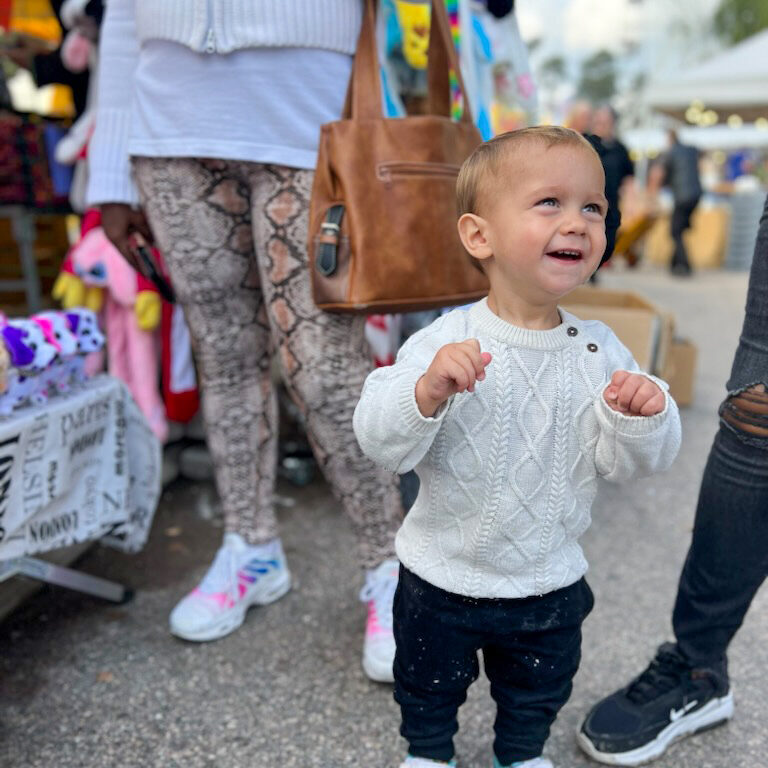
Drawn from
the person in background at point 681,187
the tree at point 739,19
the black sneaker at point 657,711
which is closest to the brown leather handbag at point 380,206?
the black sneaker at point 657,711

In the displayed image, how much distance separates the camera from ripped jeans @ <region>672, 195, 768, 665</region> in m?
1.33

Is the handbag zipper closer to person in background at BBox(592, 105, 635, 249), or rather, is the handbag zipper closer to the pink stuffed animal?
the pink stuffed animal

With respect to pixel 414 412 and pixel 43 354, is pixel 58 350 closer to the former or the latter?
pixel 43 354

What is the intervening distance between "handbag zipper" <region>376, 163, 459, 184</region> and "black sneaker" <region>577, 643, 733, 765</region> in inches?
41.2

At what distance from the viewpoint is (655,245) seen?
517 inches

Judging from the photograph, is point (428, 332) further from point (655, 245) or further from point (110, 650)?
point (655, 245)

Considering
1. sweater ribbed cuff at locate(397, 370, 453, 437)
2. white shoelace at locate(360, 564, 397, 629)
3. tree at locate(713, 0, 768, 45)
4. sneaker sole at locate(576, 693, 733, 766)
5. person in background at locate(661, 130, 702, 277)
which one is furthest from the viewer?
tree at locate(713, 0, 768, 45)

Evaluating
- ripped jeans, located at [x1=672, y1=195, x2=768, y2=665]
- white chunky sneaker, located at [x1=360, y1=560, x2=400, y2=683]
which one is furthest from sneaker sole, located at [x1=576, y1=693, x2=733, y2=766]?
white chunky sneaker, located at [x1=360, y1=560, x2=400, y2=683]

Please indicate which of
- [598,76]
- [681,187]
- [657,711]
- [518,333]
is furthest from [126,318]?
[598,76]

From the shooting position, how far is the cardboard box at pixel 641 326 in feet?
9.77

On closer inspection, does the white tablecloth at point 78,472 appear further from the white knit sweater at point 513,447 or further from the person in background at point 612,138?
the person in background at point 612,138

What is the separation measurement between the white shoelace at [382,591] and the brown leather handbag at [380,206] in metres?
0.65

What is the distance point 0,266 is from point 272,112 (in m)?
3.12

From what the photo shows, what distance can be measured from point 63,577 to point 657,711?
135cm
